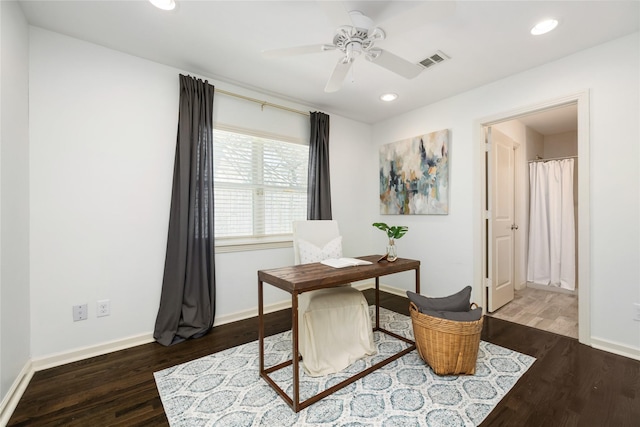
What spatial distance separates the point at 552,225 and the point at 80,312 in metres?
5.68

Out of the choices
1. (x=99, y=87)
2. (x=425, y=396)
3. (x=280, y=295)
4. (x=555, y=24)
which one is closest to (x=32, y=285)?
(x=99, y=87)

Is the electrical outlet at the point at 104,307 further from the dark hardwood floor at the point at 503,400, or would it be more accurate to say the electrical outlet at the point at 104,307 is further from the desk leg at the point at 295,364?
the desk leg at the point at 295,364

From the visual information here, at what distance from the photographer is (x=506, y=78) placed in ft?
9.29

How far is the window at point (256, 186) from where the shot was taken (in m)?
2.92

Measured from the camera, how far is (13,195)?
176cm

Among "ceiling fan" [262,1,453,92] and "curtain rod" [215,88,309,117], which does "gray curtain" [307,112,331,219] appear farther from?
"ceiling fan" [262,1,453,92]

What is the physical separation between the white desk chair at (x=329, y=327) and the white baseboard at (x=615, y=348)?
5.98 feet

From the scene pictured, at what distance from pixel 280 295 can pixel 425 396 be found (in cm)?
195

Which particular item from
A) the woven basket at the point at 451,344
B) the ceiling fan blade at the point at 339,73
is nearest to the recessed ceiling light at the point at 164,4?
the ceiling fan blade at the point at 339,73

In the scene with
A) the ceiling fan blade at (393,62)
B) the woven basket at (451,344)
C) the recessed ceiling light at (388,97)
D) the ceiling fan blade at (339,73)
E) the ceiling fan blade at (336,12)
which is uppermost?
the recessed ceiling light at (388,97)

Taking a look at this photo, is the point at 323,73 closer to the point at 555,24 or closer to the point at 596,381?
the point at 555,24

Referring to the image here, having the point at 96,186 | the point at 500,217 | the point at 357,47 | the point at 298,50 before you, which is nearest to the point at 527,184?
the point at 500,217

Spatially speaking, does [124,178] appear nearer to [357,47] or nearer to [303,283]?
[303,283]

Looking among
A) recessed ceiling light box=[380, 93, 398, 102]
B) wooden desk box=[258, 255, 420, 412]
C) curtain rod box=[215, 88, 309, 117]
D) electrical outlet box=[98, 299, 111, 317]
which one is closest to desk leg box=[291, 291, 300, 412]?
wooden desk box=[258, 255, 420, 412]
